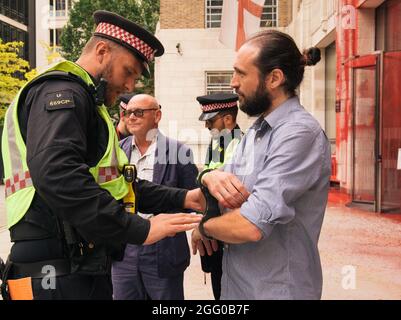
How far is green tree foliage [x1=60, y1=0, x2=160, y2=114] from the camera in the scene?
1224 inches

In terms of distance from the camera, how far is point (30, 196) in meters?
2.12

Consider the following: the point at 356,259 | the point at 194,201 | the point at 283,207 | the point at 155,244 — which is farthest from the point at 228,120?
the point at 283,207

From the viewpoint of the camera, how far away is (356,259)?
6570mm

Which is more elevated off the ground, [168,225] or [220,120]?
[220,120]

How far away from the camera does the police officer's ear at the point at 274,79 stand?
82.7 inches

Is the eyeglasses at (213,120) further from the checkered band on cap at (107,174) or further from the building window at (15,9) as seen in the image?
the building window at (15,9)

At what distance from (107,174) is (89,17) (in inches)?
1222

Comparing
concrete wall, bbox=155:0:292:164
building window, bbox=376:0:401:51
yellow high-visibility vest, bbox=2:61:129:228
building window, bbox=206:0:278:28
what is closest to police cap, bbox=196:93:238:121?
yellow high-visibility vest, bbox=2:61:129:228

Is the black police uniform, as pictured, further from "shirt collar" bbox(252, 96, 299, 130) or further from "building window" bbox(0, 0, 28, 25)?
"building window" bbox(0, 0, 28, 25)

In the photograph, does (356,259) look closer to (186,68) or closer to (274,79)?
(274,79)

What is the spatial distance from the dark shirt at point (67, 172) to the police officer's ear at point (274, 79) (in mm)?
719

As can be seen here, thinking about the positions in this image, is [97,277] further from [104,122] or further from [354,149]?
[354,149]

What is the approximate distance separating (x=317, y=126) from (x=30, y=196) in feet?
3.79

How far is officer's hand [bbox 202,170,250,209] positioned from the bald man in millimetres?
1661
